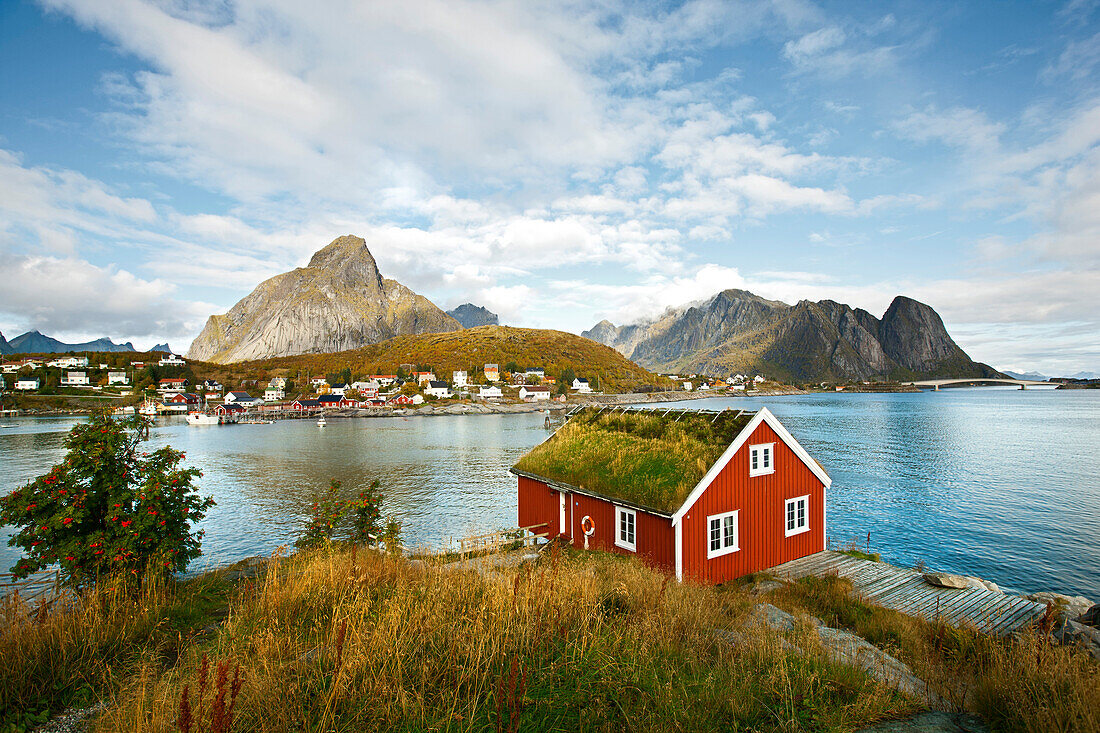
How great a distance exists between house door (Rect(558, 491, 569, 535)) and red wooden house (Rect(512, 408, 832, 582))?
4cm

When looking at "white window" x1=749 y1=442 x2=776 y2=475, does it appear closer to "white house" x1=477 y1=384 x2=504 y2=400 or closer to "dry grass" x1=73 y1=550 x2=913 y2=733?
"dry grass" x1=73 y1=550 x2=913 y2=733

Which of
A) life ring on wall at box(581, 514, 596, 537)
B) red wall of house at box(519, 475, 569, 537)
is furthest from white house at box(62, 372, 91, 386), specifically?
life ring on wall at box(581, 514, 596, 537)

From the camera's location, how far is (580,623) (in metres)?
5.43

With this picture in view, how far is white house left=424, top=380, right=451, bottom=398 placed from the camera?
154 meters

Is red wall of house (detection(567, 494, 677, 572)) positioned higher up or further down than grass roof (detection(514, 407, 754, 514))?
further down

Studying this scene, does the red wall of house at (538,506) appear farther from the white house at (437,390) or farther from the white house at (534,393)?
the white house at (437,390)

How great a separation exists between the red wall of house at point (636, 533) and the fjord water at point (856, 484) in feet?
35.3

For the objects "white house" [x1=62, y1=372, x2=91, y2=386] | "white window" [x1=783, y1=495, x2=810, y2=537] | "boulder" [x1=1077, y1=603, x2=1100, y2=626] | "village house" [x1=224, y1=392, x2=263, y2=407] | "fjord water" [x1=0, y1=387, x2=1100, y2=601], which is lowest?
"fjord water" [x1=0, y1=387, x2=1100, y2=601]

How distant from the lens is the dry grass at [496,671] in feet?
12.3

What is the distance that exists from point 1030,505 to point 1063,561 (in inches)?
500

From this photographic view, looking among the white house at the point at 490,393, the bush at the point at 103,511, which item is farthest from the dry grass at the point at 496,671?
the white house at the point at 490,393

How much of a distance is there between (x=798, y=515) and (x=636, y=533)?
6528 mm

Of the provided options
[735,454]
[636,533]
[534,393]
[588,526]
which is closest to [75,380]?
[534,393]

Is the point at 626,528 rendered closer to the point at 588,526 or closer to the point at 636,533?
the point at 636,533
